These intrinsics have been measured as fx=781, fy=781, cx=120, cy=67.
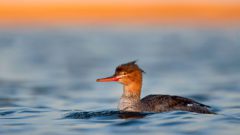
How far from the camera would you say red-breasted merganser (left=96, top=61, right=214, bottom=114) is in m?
14.2

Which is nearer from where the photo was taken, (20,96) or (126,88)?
(126,88)

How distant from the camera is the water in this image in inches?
520

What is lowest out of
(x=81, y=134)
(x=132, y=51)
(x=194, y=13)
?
(x=81, y=134)

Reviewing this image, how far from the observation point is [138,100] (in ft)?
47.9

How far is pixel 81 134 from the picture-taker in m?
12.3

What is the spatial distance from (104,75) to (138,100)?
8.74 metres

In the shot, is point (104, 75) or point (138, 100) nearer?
point (138, 100)

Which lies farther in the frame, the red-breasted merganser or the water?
the red-breasted merganser

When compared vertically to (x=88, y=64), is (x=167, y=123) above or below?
below

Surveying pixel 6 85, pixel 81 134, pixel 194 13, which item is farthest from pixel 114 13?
pixel 81 134

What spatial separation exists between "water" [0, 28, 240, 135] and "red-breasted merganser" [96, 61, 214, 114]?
0.25 metres

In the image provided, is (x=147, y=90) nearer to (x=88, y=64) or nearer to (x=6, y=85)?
(x=6, y=85)

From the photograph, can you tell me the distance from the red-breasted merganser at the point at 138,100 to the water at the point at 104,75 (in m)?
0.25

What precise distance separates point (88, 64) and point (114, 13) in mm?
40792
